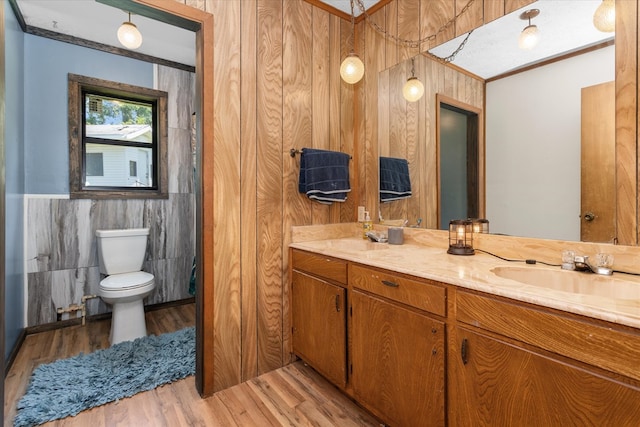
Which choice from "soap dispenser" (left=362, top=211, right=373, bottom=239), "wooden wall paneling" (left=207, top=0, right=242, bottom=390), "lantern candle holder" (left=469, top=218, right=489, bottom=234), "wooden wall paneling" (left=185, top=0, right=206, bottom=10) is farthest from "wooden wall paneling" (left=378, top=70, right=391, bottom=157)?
"wooden wall paneling" (left=185, top=0, right=206, bottom=10)

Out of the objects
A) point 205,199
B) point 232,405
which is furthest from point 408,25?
point 232,405

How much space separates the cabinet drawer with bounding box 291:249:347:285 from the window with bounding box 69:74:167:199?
1.88 metres

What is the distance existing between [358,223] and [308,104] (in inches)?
39.9

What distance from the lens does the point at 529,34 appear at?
1.51 m

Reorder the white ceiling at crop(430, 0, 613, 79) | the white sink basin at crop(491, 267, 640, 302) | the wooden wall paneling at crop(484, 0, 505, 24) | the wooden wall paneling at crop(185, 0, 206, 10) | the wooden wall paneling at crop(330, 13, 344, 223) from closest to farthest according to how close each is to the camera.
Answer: the white sink basin at crop(491, 267, 640, 302) < the white ceiling at crop(430, 0, 613, 79) < the wooden wall paneling at crop(484, 0, 505, 24) < the wooden wall paneling at crop(185, 0, 206, 10) < the wooden wall paneling at crop(330, 13, 344, 223)

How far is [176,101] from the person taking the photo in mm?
3174

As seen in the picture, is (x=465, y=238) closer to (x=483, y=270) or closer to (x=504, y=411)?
(x=483, y=270)

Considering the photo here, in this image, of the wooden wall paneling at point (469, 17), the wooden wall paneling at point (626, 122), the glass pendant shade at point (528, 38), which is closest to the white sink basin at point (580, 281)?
the wooden wall paneling at point (626, 122)

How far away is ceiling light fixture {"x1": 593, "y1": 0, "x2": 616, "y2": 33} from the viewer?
4.13 ft

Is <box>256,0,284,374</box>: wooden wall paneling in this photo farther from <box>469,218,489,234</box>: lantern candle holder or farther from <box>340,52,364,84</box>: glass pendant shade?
<box>469,218,489,234</box>: lantern candle holder

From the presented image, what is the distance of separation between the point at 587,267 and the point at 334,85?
1.95 m

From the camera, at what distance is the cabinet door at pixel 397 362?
1.22m

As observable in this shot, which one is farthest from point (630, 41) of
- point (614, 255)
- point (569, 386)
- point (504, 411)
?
point (504, 411)

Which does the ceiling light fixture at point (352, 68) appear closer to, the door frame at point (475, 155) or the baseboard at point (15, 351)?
the door frame at point (475, 155)
